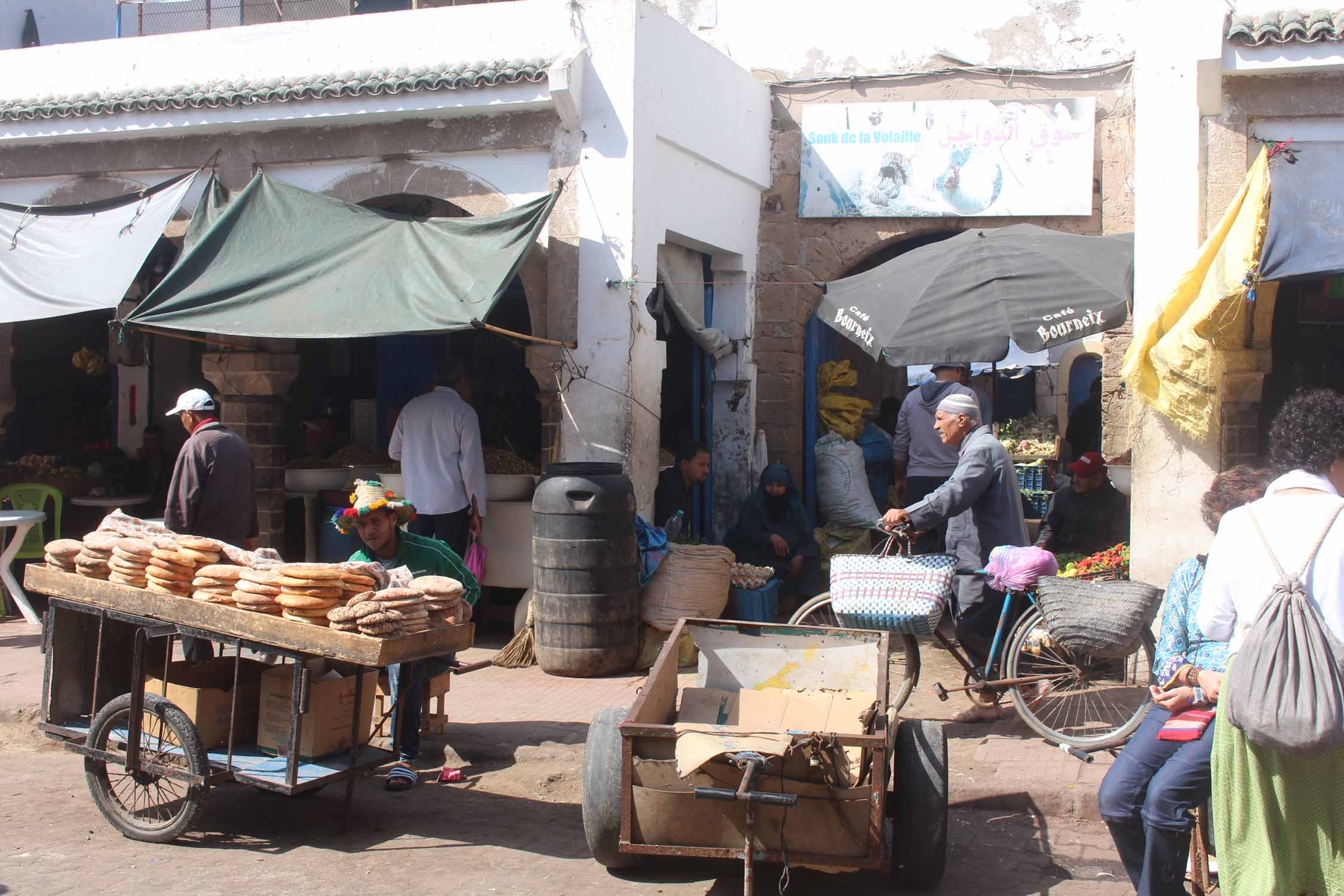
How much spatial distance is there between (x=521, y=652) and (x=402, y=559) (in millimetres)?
2369

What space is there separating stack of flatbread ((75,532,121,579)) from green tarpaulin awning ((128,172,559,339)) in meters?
2.08

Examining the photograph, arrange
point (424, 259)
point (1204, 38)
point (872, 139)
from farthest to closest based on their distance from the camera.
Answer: point (872, 139)
point (424, 259)
point (1204, 38)

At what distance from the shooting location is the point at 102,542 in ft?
16.1

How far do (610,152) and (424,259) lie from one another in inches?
62.5

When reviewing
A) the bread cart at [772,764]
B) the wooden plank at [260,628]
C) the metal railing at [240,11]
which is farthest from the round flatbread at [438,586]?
the metal railing at [240,11]

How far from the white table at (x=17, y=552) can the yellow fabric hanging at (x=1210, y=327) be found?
7650 mm

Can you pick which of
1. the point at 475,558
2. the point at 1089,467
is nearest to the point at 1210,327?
the point at 1089,467

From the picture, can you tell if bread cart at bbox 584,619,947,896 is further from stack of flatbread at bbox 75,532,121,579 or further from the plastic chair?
the plastic chair

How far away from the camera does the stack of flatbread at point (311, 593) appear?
14.4 ft

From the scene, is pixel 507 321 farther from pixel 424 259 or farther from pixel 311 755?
pixel 311 755

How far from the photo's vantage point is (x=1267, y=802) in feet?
10.2

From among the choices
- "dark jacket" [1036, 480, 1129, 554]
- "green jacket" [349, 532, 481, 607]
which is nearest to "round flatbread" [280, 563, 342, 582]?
"green jacket" [349, 532, 481, 607]

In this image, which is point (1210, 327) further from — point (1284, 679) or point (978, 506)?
point (1284, 679)

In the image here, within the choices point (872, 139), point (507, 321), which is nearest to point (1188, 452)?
point (872, 139)
